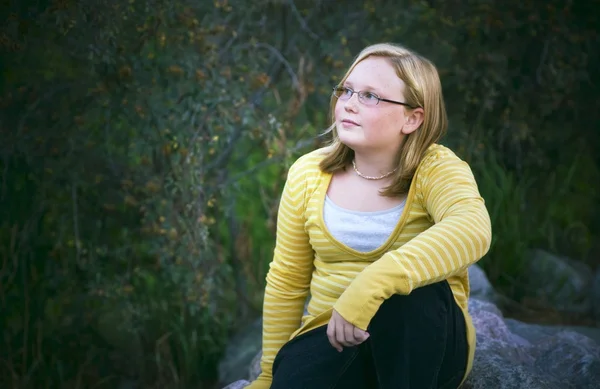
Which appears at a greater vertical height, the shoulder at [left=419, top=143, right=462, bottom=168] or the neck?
the shoulder at [left=419, top=143, right=462, bottom=168]

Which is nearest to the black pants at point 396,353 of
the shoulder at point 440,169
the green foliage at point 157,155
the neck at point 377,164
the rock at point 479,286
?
the shoulder at point 440,169

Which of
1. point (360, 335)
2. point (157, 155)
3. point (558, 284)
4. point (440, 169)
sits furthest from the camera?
point (558, 284)

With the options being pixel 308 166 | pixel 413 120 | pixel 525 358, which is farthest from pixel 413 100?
pixel 525 358

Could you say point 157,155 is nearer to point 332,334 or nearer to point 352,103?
point 352,103

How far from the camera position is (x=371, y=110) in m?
2.02

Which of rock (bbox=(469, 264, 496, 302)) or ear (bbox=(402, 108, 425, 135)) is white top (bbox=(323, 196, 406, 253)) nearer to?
ear (bbox=(402, 108, 425, 135))

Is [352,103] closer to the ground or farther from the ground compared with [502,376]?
farther from the ground

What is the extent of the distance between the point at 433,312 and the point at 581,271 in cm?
271

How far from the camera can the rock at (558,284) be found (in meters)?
4.04

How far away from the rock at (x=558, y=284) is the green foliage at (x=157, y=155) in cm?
24

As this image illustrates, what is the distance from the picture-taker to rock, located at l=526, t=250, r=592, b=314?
4043 millimetres

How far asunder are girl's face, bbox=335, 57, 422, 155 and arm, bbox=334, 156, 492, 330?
0.26 metres

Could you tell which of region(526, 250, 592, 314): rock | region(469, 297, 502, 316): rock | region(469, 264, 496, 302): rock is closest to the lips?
region(469, 297, 502, 316): rock

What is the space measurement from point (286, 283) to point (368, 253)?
312mm
